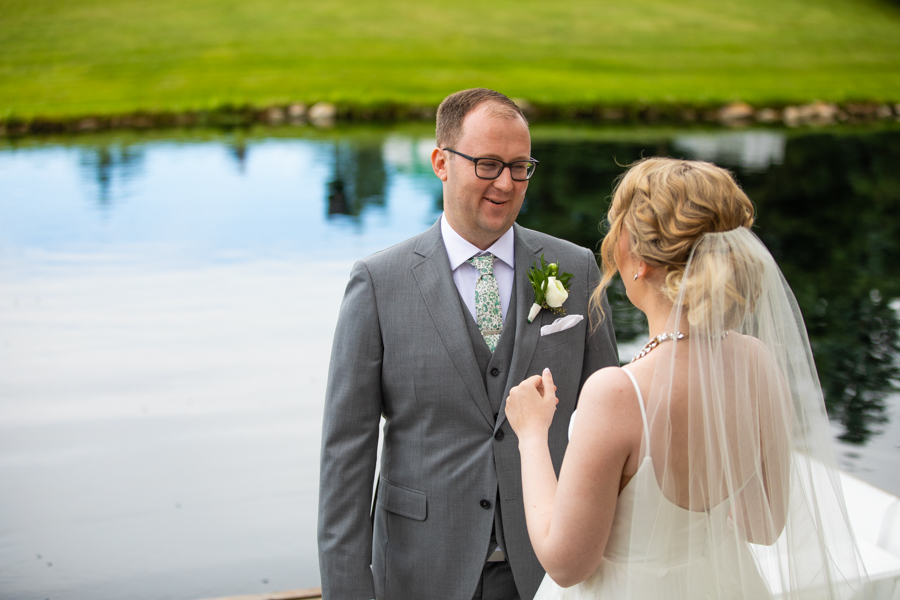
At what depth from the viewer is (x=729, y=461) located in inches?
66.2

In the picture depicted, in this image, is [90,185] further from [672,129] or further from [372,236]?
[672,129]

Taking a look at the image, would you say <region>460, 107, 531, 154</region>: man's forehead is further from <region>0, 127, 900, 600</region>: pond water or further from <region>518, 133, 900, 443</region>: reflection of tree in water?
Result: <region>0, 127, 900, 600</region>: pond water

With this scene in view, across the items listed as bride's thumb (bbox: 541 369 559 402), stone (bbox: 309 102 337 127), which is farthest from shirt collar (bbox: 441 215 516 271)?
stone (bbox: 309 102 337 127)

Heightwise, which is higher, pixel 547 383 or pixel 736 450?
pixel 547 383

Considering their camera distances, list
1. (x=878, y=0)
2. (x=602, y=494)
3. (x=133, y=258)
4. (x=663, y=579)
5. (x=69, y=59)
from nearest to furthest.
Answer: (x=602, y=494)
(x=663, y=579)
(x=133, y=258)
(x=69, y=59)
(x=878, y=0)

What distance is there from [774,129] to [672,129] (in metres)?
3.50

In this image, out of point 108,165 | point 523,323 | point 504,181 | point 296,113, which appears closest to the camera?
point 504,181

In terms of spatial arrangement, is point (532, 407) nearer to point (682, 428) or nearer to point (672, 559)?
point (682, 428)

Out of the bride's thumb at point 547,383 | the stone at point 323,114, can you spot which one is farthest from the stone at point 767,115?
the bride's thumb at point 547,383

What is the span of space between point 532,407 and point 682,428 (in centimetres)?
34

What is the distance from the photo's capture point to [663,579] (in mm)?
1717

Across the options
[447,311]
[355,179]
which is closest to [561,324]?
[447,311]

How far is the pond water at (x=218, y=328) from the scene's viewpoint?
4.48 m

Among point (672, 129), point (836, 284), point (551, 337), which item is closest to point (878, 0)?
point (672, 129)
